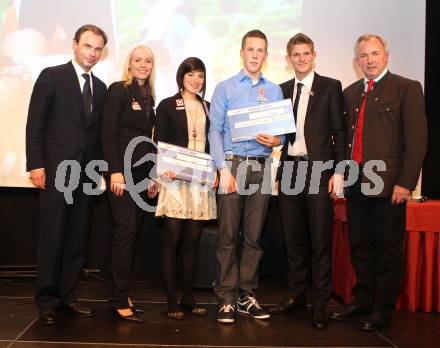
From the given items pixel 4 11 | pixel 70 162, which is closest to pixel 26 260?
pixel 70 162

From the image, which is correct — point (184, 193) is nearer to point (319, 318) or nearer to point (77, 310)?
point (77, 310)

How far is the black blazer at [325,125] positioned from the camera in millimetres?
3178

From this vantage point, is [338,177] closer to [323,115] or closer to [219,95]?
[323,115]

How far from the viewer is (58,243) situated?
3.11m

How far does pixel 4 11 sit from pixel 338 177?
311cm

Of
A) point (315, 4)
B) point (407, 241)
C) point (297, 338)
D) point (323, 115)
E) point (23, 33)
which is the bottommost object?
point (297, 338)

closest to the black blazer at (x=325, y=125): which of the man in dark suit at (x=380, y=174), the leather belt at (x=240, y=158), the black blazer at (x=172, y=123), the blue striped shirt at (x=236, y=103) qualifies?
the man in dark suit at (x=380, y=174)

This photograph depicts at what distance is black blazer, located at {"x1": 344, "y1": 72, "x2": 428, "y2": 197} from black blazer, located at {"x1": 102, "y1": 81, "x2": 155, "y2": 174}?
1404mm

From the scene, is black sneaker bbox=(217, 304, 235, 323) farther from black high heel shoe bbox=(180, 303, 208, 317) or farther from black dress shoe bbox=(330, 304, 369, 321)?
black dress shoe bbox=(330, 304, 369, 321)

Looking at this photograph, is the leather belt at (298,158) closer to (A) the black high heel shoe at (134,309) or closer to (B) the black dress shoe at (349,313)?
(B) the black dress shoe at (349,313)

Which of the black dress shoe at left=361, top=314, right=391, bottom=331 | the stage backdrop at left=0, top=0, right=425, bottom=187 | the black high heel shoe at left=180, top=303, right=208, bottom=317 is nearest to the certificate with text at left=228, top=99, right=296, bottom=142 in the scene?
the black high heel shoe at left=180, top=303, right=208, bottom=317

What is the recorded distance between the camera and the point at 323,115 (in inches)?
126

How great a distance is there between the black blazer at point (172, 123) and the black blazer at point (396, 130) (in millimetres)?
1140

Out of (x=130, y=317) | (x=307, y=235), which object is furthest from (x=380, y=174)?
(x=130, y=317)
